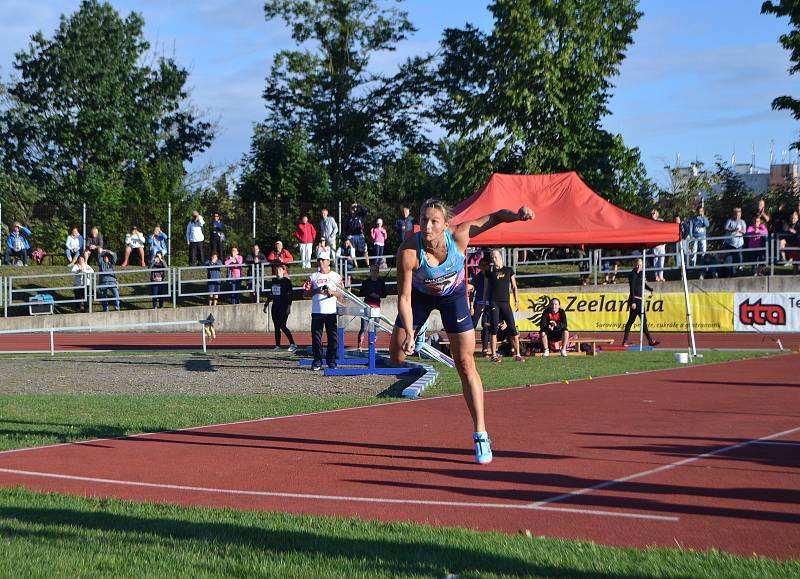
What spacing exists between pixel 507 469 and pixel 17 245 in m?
30.0

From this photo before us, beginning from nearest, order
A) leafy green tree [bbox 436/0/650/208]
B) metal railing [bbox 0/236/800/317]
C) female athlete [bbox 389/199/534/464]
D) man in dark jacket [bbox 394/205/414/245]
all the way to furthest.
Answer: female athlete [bbox 389/199/534/464] < man in dark jacket [bbox 394/205/414/245] < metal railing [bbox 0/236/800/317] < leafy green tree [bbox 436/0/650/208]

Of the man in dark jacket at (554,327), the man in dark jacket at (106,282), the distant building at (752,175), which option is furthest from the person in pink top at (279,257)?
the distant building at (752,175)

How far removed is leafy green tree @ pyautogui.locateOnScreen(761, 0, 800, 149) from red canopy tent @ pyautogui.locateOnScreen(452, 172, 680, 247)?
14.4 metres

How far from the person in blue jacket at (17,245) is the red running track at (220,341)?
5.66 m

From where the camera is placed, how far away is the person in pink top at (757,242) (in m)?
30.6

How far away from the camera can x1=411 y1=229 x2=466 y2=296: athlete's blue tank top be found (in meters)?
8.31

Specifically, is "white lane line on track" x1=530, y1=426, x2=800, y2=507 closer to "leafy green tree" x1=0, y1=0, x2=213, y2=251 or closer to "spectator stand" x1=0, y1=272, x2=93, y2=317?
"spectator stand" x1=0, y1=272, x2=93, y2=317

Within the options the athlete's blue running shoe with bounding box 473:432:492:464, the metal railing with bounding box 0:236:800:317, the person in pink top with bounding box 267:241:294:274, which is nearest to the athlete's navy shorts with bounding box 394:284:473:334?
the athlete's blue running shoe with bounding box 473:432:492:464

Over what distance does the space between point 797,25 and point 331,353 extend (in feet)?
78.6

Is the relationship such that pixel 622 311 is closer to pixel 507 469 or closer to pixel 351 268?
pixel 351 268

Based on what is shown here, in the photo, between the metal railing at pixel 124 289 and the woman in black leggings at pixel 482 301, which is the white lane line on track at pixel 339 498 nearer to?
the woman in black leggings at pixel 482 301

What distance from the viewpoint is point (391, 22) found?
51500 millimetres

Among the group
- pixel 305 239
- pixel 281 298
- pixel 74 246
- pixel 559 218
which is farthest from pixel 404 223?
pixel 74 246

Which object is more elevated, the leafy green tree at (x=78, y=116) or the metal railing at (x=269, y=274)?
the leafy green tree at (x=78, y=116)
